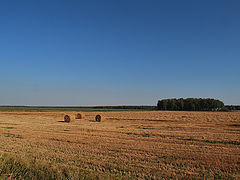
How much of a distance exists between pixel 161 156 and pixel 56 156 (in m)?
5.04

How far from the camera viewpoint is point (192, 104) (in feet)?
347

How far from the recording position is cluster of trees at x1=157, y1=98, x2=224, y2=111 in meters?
105

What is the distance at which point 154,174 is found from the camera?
7.52 m

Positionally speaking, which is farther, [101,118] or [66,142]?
[101,118]

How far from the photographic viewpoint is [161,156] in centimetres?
1013

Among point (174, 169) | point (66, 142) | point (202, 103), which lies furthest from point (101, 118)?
point (202, 103)

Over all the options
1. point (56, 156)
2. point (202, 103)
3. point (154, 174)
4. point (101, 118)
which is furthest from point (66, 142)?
point (202, 103)

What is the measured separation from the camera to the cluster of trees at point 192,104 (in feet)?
344

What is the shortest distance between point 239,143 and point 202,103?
9886 cm

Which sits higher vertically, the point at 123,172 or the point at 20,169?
the point at 20,169

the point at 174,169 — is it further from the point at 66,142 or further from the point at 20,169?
the point at 66,142

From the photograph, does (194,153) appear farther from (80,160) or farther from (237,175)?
(80,160)

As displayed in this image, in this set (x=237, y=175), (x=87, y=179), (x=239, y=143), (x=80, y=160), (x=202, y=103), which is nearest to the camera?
(x=87, y=179)

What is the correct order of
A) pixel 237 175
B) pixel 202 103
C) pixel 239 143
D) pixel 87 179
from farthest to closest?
pixel 202 103 < pixel 239 143 < pixel 237 175 < pixel 87 179
